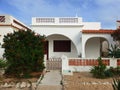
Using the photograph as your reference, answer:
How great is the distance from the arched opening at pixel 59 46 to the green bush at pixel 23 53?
771cm

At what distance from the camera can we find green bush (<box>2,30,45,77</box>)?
14.8 meters

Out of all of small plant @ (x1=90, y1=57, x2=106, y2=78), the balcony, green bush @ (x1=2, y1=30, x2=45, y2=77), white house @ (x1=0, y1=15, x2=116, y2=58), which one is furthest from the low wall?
the balcony

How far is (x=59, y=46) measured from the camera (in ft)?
77.3

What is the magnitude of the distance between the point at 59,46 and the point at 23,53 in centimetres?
893

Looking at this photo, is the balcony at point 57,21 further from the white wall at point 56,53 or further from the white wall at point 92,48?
the white wall at point 92,48

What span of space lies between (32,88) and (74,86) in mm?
2053

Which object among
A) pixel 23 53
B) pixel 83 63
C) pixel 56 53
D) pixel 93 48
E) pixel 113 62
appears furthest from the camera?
pixel 56 53

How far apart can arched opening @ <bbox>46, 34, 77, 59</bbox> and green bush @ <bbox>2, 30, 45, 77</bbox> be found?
7711 millimetres

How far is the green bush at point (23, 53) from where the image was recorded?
48.4ft

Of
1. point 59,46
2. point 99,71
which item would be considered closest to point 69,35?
point 59,46

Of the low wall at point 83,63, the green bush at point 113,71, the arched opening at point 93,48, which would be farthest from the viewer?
the arched opening at point 93,48

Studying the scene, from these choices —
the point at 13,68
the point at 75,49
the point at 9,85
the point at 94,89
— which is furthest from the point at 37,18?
the point at 94,89

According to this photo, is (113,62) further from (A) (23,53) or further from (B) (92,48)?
(A) (23,53)

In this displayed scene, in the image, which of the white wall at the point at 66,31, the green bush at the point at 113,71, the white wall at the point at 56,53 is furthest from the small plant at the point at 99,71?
Answer: the white wall at the point at 56,53
